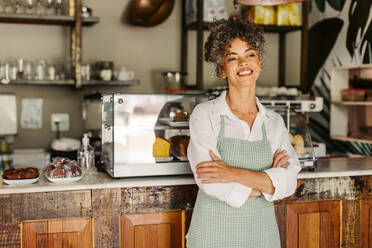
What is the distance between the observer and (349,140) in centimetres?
433

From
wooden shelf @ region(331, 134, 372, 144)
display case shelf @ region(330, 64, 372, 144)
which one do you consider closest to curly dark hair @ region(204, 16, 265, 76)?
wooden shelf @ region(331, 134, 372, 144)

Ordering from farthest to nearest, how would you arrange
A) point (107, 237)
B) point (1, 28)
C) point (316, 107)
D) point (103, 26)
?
1. point (103, 26)
2. point (1, 28)
3. point (316, 107)
4. point (107, 237)

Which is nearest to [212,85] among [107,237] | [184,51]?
[184,51]

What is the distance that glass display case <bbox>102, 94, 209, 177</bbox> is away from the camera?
2.26 metres

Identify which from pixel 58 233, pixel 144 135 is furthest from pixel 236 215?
pixel 58 233

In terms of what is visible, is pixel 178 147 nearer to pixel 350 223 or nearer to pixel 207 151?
pixel 207 151

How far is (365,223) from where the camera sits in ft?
8.48

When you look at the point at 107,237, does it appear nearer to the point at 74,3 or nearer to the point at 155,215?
the point at 155,215

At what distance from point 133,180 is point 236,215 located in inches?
23.3

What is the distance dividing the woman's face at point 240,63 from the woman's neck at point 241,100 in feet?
0.13

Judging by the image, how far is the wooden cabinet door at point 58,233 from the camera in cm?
210

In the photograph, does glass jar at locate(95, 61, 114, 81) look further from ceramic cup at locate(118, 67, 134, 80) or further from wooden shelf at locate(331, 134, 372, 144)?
wooden shelf at locate(331, 134, 372, 144)

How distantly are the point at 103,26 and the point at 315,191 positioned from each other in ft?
9.40

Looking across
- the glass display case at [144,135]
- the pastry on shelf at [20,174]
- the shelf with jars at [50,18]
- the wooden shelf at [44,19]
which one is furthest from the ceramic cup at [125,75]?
the pastry on shelf at [20,174]
